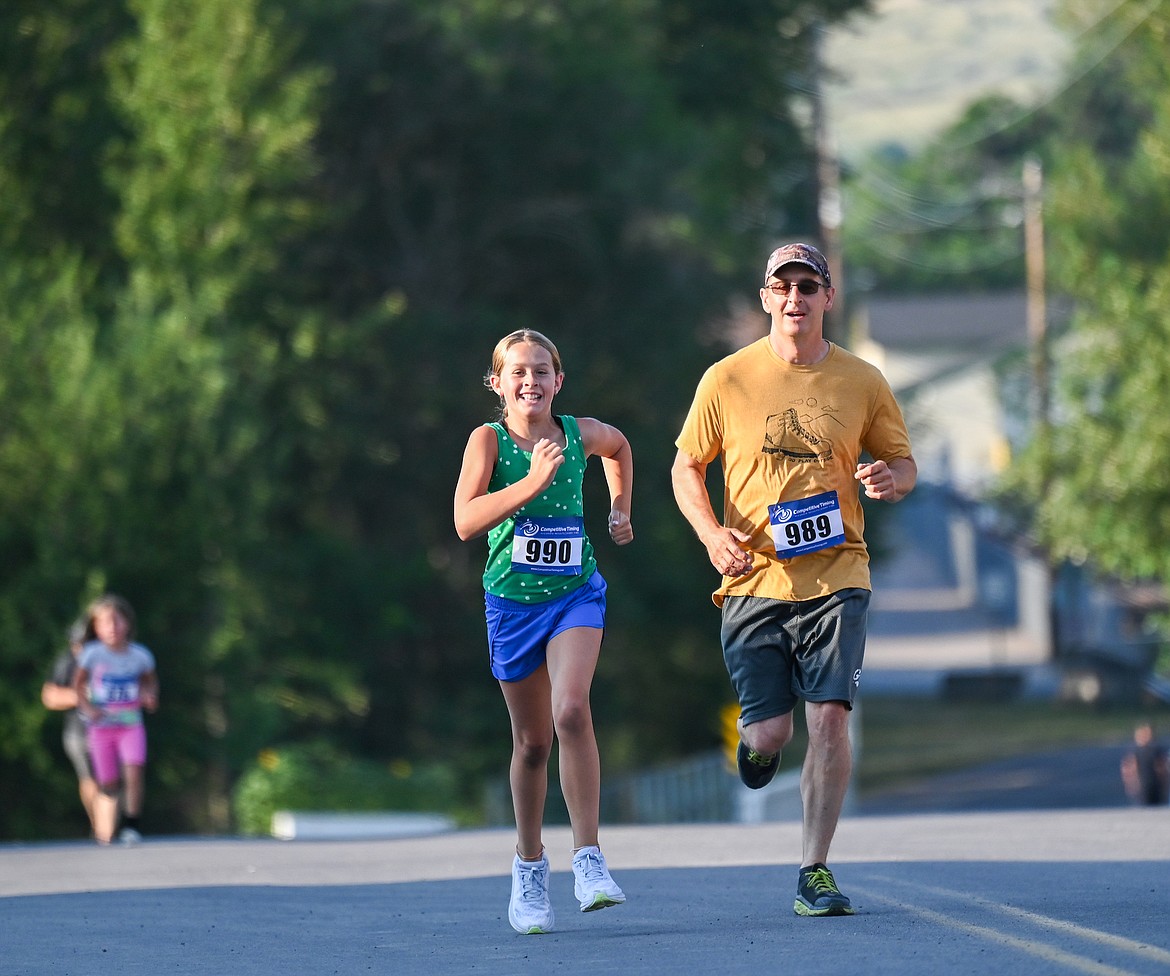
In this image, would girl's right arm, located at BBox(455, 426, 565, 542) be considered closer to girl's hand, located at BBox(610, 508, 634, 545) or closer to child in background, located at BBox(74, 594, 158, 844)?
girl's hand, located at BBox(610, 508, 634, 545)

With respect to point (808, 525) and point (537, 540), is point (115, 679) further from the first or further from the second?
point (808, 525)

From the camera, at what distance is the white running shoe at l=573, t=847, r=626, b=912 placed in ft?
25.1

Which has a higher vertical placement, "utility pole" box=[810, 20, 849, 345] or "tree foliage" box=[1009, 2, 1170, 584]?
"utility pole" box=[810, 20, 849, 345]

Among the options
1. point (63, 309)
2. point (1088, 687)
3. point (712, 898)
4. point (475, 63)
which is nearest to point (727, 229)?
point (475, 63)

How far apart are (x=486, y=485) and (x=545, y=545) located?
0.29 meters

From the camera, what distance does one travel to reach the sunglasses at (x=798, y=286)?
7.94 metres

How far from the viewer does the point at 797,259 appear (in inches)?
313

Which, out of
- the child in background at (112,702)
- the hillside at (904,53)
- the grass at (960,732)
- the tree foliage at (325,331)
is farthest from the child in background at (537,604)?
the grass at (960,732)

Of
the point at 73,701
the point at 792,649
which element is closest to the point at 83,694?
the point at 73,701

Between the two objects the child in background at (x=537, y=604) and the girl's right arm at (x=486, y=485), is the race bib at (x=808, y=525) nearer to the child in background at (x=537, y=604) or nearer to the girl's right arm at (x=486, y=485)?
the child in background at (x=537, y=604)

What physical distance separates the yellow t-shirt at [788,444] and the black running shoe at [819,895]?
3.09 ft

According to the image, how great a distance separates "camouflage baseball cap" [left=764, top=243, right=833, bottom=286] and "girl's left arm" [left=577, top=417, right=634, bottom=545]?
2.61 ft

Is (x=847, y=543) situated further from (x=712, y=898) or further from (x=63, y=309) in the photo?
(x=63, y=309)

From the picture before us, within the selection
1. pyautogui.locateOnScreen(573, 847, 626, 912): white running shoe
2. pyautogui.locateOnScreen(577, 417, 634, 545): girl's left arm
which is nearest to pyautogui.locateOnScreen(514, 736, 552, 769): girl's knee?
pyautogui.locateOnScreen(573, 847, 626, 912): white running shoe
